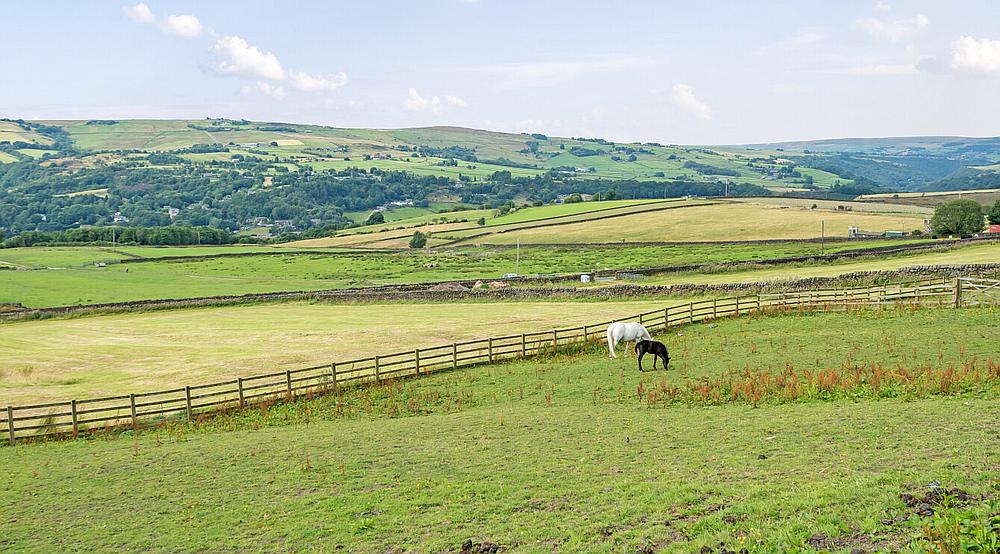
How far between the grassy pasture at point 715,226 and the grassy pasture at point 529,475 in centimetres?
7330

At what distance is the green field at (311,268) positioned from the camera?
225 ft

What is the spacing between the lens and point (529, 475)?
14406 mm

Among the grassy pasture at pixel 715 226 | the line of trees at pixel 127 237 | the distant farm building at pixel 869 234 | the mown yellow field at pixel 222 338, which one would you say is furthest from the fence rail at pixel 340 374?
the line of trees at pixel 127 237

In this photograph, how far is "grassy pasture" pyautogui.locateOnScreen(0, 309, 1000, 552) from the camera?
11.0 meters

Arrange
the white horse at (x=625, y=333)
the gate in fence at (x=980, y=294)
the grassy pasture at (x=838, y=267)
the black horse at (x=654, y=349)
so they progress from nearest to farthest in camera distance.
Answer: the black horse at (x=654, y=349) → the white horse at (x=625, y=333) → the gate in fence at (x=980, y=294) → the grassy pasture at (x=838, y=267)

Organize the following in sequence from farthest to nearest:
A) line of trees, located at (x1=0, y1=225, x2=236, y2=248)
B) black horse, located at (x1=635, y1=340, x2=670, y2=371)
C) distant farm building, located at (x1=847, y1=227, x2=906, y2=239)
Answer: line of trees, located at (x1=0, y1=225, x2=236, y2=248) < distant farm building, located at (x1=847, y1=227, x2=906, y2=239) < black horse, located at (x1=635, y1=340, x2=670, y2=371)

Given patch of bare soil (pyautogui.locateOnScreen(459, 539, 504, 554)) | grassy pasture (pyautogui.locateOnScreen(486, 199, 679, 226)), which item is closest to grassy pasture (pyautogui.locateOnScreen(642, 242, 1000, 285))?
patch of bare soil (pyautogui.locateOnScreen(459, 539, 504, 554))

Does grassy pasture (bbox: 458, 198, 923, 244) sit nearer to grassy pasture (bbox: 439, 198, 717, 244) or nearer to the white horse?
grassy pasture (bbox: 439, 198, 717, 244)

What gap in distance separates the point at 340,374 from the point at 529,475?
16.4m

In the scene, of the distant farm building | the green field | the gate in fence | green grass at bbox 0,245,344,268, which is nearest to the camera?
the gate in fence

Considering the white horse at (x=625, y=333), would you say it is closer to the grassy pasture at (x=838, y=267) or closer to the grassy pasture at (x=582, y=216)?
the grassy pasture at (x=838, y=267)

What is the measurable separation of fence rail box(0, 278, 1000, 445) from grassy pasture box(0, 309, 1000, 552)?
132 cm

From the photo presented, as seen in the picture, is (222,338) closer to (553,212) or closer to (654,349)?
(654,349)

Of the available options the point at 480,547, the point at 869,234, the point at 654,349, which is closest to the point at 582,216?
the point at 869,234
